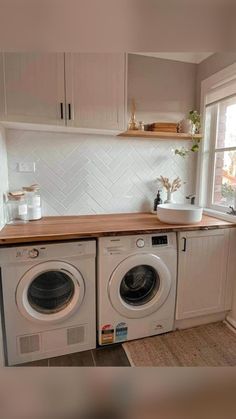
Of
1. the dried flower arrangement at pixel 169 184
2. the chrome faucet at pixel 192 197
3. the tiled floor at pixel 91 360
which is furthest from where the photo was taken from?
the chrome faucet at pixel 192 197

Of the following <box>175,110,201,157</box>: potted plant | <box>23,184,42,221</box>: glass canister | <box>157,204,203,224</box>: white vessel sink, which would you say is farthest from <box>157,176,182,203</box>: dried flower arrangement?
<box>23,184,42,221</box>: glass canister

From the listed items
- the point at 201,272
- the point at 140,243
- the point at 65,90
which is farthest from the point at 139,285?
the point at 65,90

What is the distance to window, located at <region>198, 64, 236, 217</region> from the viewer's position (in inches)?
87.8

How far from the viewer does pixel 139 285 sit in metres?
1.98

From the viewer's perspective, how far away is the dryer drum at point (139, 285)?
190 cm

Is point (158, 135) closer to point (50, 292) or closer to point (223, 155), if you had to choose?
point (223, 155)

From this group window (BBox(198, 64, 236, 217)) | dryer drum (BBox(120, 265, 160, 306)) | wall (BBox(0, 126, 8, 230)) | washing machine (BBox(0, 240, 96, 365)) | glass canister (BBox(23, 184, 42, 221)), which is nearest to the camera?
washing machine (BBox(0, 240, 96, 365))

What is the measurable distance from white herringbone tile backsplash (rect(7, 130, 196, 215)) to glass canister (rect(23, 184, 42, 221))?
0.39ft

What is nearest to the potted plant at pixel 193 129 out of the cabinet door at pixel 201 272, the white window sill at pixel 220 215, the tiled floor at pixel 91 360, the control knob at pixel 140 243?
the white window sill at pixel 220 215

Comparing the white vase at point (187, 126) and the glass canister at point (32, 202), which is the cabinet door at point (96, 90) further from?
the white vase at point (187, 126)

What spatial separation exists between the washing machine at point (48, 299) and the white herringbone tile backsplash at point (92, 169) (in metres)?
A: 0.71

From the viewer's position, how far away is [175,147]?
255 cm

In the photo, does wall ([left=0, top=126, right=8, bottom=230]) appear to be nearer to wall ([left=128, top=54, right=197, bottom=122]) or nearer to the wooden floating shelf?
the wooden floating shelf

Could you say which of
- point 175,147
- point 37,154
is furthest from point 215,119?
point 37,154
